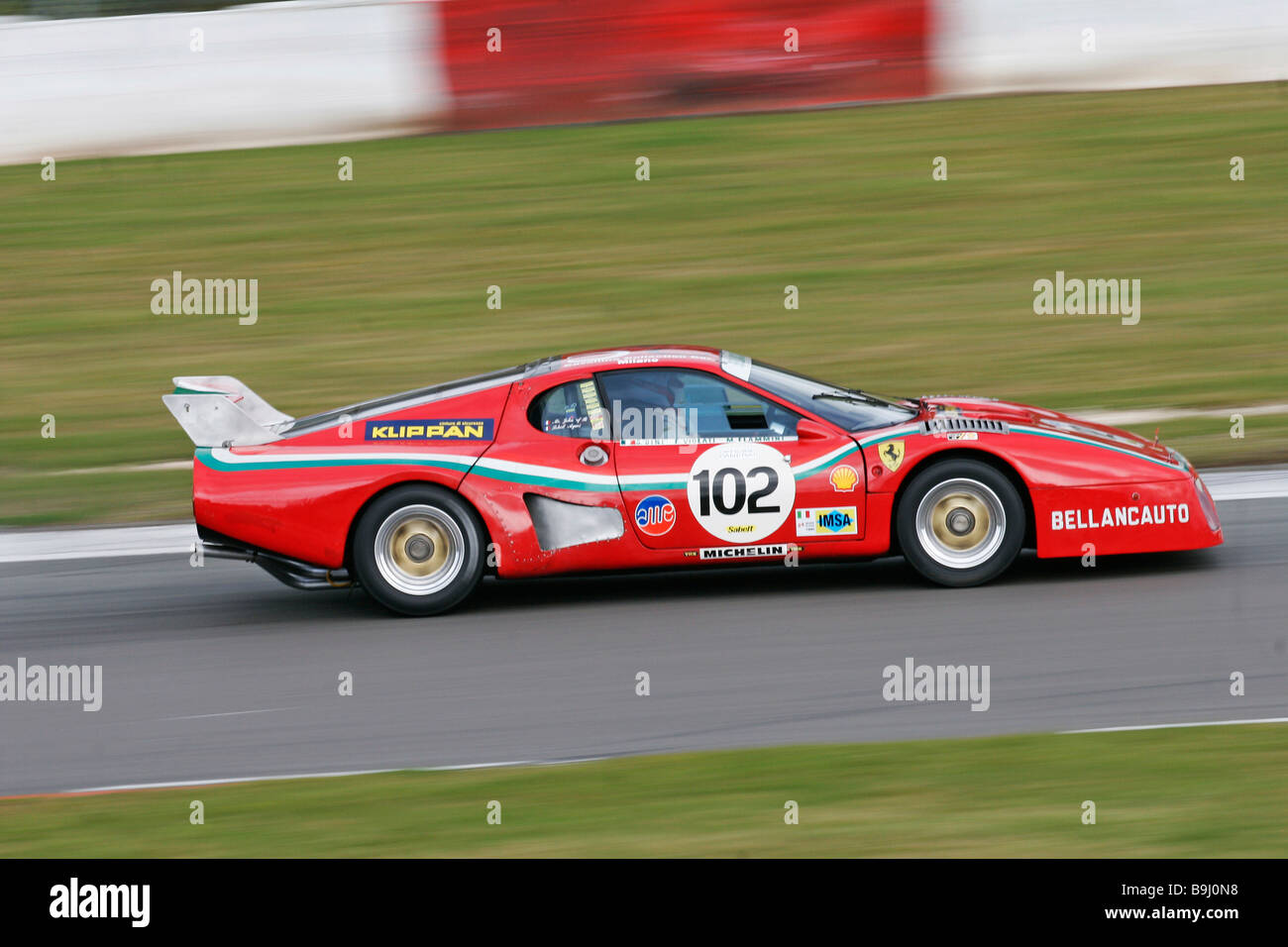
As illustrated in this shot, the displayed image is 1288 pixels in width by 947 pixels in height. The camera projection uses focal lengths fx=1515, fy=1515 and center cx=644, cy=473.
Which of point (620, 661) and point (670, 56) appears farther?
point (670, 56)

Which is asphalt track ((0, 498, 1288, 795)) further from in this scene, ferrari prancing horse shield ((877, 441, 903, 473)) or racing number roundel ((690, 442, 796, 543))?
ferrari prancing horse shield ((877, 441, 903, 473))

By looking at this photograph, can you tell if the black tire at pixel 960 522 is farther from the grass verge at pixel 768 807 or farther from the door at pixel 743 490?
the grass verge at pixel 768 807

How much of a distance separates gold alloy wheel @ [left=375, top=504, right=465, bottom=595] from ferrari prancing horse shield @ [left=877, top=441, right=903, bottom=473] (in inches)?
85.0

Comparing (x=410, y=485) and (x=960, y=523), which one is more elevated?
(x=410, y=485)

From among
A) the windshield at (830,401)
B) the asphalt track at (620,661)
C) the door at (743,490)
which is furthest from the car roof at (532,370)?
the asphalt track at (620,661)

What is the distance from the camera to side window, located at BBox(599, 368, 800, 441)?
25.0 feet

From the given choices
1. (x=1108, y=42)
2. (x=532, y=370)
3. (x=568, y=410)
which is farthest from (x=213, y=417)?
(x=1108, y=42)

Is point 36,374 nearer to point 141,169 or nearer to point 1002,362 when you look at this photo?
point 141,169

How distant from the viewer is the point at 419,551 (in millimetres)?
7785

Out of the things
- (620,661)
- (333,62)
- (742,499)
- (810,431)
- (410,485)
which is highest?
(333,62)

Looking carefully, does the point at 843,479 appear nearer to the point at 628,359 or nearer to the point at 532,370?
the point at 628,359

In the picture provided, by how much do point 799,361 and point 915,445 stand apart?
16.3ft

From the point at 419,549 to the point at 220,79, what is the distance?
9.20 meters
